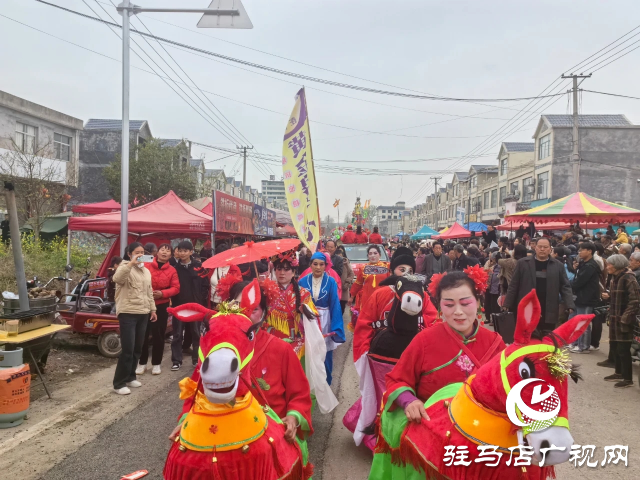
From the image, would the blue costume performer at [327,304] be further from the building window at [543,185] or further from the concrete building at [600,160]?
the building window at [543,185]

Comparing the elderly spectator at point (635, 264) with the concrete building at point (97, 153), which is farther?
the concrete building at point (97, 153)

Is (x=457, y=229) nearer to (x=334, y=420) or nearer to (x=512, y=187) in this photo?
(x=512, y=187)

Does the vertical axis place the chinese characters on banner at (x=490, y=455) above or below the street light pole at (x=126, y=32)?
below

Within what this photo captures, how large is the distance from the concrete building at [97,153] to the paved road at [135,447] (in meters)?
26.0

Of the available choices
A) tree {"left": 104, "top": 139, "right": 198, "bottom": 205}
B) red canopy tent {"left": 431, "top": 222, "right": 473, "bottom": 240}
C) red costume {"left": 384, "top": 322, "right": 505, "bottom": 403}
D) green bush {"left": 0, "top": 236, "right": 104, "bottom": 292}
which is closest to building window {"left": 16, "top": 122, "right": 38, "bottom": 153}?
tree {"left": 104, "top": 139, "right": 198, "bottom": 205}

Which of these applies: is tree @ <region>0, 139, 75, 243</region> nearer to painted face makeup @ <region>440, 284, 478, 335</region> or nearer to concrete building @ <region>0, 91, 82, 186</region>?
concrete building @ <region>0, 91, 82, 186</region>

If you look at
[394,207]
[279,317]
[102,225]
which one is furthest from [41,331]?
[394,207]

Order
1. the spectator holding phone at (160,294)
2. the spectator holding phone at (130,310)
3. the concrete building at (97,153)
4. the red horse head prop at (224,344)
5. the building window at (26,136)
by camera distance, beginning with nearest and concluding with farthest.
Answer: the red horse head prop at (224,344)
the spectator holding phone at (130,310)
the spectator holding phone at (160,294)
the building window at (26,136)
the concrete building at (97,153)

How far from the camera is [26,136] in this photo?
19.8 meters

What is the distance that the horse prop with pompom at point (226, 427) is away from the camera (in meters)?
1.91

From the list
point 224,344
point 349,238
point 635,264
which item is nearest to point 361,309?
point 224,344

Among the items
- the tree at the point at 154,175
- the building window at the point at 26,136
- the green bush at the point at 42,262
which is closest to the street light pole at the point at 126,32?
the green bush at the point at 42,262

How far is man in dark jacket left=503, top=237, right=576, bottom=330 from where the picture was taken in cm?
619

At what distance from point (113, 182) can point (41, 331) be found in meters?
18.2
